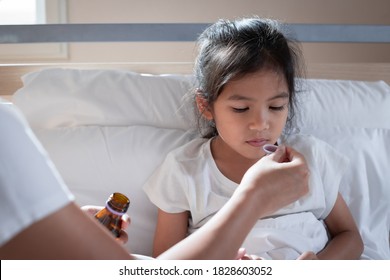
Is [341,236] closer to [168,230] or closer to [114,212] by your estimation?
[168,230]

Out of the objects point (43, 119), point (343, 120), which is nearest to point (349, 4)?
point (343, 120)

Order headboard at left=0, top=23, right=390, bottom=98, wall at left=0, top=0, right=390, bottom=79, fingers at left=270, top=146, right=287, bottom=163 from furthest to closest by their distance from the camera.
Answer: wall at left=0, top=0, right=390, bottom=79
headboard at left=0, top=23, right=390, bottom=98
fingers at left=270, top=146, right=287, bottom=163

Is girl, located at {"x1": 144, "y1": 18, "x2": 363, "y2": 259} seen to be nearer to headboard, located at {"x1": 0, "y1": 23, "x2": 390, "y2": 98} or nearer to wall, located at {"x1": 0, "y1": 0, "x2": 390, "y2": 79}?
headboard, located at {"x1": 0, "y1": 23, "x2": 390, "y2": 98}

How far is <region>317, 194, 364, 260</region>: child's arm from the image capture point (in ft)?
3.94

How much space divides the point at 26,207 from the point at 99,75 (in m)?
1.02

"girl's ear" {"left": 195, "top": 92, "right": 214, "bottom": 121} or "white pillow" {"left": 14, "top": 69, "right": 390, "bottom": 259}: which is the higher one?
"girl's ear" {"left": 195, "top": 92, "right": 214, "bottom": 121}

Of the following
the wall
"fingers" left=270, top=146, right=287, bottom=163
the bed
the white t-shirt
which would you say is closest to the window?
the wall

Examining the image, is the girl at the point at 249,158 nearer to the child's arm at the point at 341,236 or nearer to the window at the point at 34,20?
the child's arm at the point at 341,236

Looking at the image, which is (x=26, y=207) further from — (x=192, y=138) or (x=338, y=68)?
(x=338, y=68)

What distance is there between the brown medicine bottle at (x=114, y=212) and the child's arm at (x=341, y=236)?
1.50ft

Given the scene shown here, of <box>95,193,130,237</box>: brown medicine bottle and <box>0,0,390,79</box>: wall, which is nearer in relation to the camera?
<box>95,193,130,237</box>: brown medicine bottle

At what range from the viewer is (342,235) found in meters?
1.24

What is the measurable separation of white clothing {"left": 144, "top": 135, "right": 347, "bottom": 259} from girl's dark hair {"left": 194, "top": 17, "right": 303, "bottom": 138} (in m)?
0.12

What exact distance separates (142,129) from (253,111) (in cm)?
35
